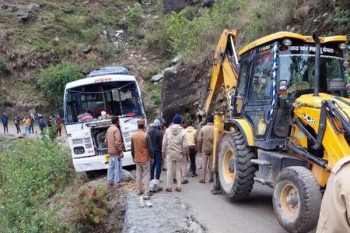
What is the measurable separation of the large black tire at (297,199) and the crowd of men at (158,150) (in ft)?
13.0

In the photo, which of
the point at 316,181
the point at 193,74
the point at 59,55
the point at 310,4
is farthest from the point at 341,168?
the point at 59,55

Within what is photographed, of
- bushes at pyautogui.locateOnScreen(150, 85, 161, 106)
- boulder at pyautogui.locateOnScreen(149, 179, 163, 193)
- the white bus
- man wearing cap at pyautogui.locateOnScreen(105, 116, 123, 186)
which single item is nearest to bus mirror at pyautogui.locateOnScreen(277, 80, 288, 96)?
boulder at pyautogui.locateOnScreen(149, 179, 163, 193)

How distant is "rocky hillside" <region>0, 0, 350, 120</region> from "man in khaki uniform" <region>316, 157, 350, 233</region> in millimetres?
17503

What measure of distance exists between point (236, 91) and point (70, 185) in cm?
804

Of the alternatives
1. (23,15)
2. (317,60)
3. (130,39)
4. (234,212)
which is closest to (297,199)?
(317,60)

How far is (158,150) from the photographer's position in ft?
42.0

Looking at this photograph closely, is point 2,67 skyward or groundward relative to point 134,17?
groundward

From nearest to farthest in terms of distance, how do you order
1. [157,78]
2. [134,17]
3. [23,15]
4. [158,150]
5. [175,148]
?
[175,148] → [158,150] → [157,78] → [134,17] → [23,15]

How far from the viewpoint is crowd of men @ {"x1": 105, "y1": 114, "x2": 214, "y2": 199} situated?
11.3m

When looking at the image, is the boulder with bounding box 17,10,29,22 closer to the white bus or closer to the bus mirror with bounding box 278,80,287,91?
the white bus

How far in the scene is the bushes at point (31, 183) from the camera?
12404mm

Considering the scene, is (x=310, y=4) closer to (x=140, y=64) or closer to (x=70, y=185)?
(x=70, y=185)

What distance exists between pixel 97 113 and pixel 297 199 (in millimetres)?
9503

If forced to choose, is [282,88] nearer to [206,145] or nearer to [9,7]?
[206,145]
